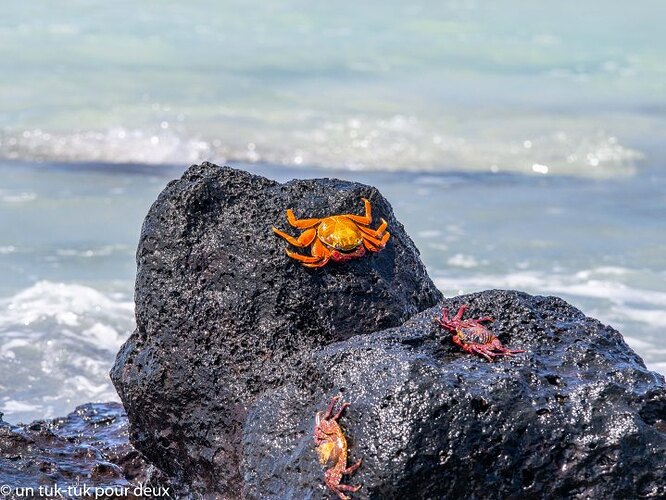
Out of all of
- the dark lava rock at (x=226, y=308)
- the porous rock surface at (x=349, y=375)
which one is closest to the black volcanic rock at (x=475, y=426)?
the porous rock surface at (x=349, y=375)

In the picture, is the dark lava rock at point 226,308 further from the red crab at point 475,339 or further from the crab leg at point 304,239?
the red crab at point 475,339

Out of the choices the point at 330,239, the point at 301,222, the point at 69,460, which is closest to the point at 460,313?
the point at 330,239

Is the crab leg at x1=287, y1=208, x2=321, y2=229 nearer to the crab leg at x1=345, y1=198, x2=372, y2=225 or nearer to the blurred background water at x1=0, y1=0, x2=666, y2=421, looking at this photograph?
the crab leg at x1=345, y1=198, x2=372, y2=225

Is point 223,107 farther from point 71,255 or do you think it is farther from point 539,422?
point 539,422

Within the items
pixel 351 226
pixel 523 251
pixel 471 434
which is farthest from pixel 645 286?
pixel 471 434

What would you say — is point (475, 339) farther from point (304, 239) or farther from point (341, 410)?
point (304, 239)

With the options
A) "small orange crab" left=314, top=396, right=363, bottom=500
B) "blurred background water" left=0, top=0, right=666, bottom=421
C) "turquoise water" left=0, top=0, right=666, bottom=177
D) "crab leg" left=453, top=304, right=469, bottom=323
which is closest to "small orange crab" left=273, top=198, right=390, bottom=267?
"crab leg" left=453, top=304, right=469, bottom=323

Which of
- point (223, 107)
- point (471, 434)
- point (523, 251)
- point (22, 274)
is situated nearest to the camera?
point (471, 434)

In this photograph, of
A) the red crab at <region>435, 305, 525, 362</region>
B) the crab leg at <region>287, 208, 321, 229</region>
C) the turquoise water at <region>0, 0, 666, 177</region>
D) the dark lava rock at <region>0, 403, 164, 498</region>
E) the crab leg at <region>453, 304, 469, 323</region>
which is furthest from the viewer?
the turquoise water at <region>0, 0, 666, 177</region>
